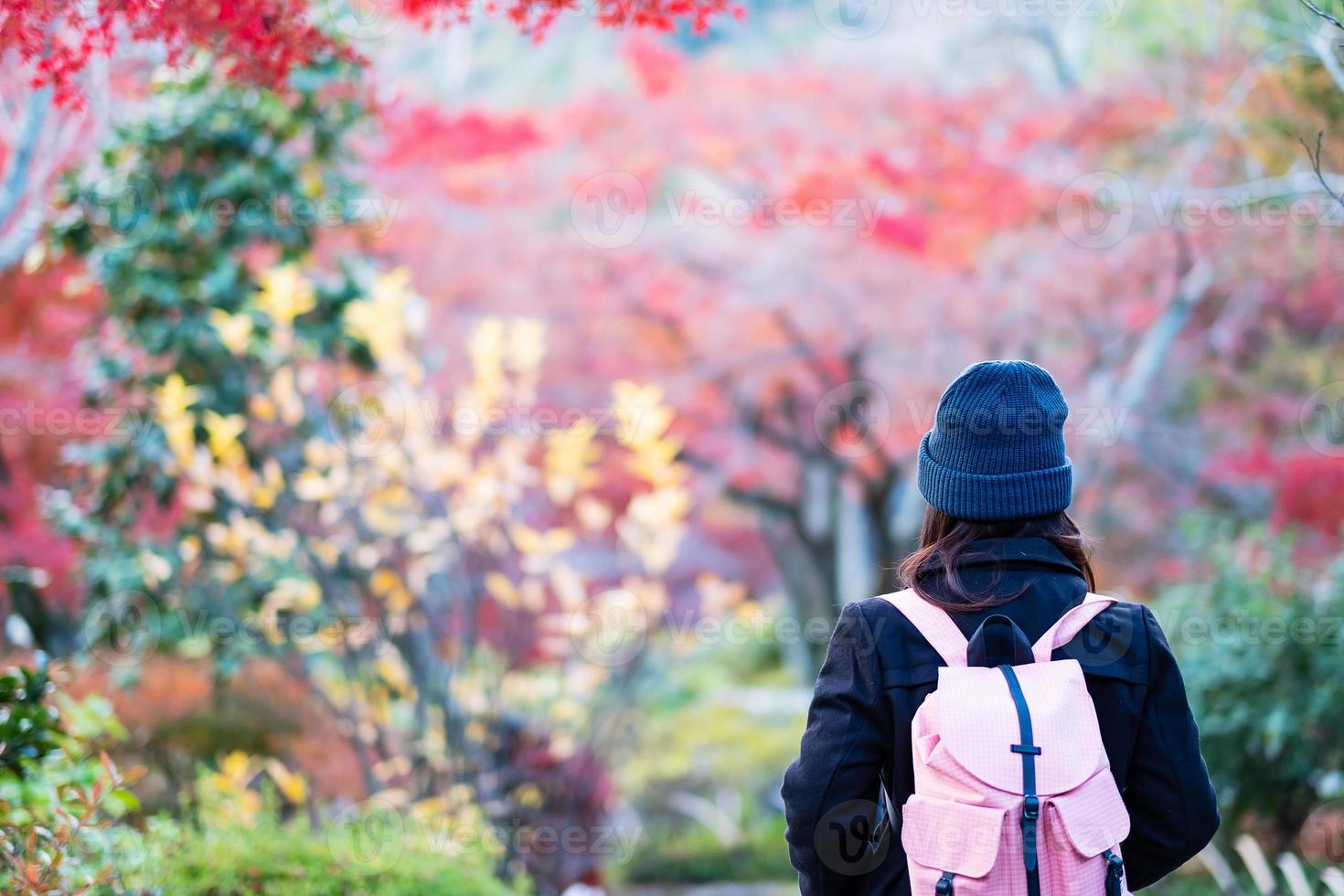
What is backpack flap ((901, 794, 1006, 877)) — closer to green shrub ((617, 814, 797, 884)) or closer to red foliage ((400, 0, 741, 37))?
red foliage ((400, 0, 741, 37))

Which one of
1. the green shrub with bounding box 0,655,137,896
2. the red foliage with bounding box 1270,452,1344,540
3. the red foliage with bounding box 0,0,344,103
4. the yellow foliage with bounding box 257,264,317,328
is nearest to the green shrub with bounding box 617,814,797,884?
the red foliage with bounding box 1270,452,1344,540

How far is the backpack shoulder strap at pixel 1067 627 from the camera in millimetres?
1461

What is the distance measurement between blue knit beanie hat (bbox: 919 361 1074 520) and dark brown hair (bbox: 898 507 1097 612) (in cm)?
2

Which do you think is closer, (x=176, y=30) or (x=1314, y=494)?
(x=176, y=30)

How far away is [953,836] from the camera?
4.48 feet

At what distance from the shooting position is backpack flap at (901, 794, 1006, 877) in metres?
1.35

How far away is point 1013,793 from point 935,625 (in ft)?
0.73

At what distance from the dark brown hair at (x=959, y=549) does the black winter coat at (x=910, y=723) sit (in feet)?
0.05

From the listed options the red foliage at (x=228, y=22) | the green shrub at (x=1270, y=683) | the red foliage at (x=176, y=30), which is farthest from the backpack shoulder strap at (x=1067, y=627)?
the green shrub at (x=1270, y=683)

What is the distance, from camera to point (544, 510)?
24.2 ft

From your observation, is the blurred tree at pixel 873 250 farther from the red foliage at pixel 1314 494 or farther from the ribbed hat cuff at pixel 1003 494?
the ribbed hat cuff at pixel 1003 494

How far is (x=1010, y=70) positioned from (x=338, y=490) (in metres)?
5.20

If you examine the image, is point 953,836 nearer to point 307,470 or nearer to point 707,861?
point 307,470

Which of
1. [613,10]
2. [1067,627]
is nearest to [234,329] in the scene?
[613,10]
